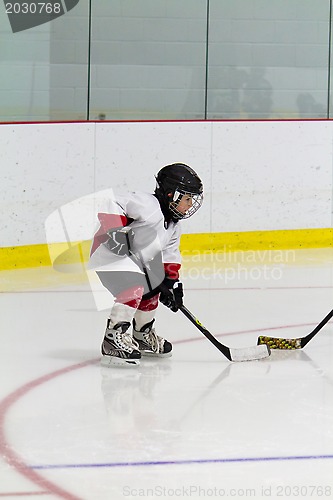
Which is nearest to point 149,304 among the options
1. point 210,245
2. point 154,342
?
point 154,342

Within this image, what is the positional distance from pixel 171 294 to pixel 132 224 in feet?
0.92

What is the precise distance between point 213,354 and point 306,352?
1.19 ft

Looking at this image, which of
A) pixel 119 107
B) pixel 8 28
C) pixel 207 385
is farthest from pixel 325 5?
pixel 207 385

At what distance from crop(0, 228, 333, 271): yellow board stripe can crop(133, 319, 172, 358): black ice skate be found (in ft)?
7.20

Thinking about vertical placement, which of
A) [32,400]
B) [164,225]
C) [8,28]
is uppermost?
[8,28]

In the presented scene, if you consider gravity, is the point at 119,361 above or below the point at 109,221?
below

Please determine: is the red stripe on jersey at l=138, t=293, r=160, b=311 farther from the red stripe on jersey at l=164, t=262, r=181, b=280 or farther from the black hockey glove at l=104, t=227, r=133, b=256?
the black hockey glove at l=104, t=227, r=133, b=256

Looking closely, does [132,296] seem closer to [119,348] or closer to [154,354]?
[119,348]

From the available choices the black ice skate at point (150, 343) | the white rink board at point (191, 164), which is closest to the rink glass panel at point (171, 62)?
the white rink board at point (191, 164)

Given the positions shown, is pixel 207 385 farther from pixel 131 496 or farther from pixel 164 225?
pixel 131 496

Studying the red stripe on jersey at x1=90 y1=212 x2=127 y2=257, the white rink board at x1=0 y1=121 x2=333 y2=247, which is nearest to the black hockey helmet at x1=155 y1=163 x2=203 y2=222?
the red stripe on jersey at x1=90 y1=212 x2=127 y2=257

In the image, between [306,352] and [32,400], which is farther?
[306,352]

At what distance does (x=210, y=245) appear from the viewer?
6.77 meters

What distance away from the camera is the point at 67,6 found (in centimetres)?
691
